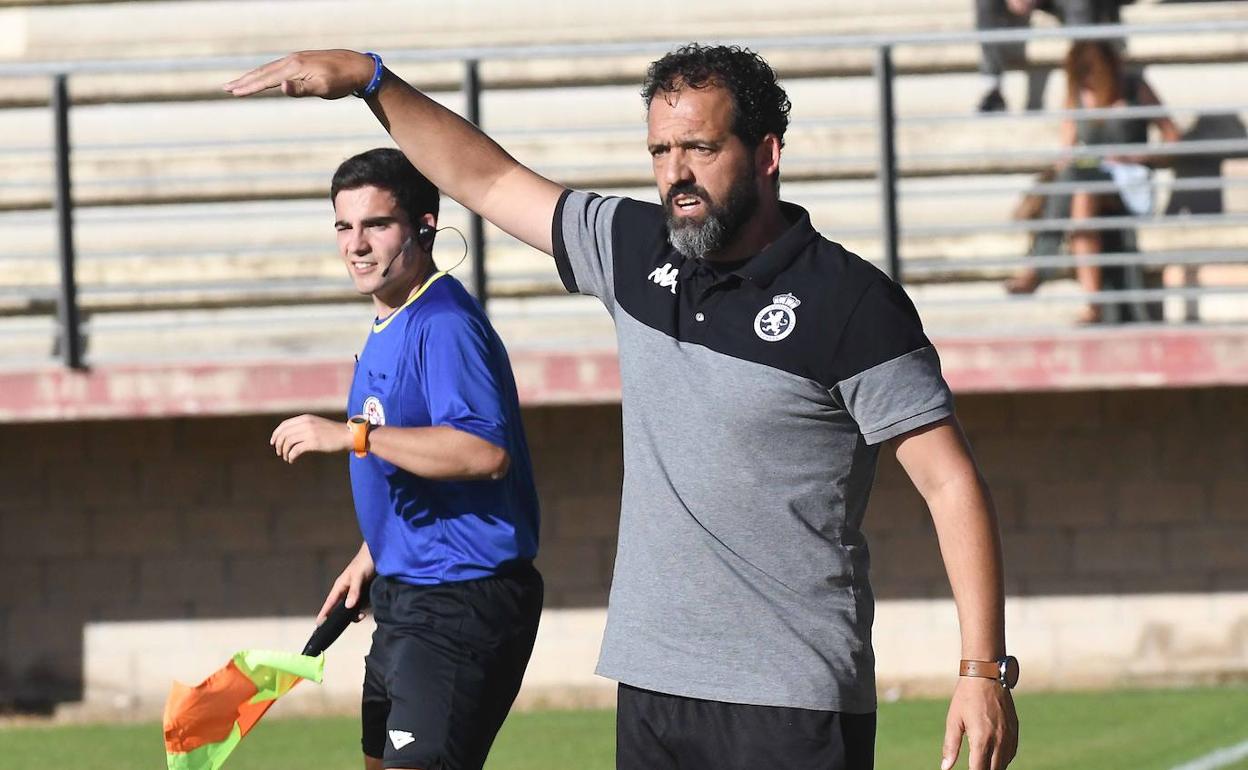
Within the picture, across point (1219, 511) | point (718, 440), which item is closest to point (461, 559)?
point (718, 440)

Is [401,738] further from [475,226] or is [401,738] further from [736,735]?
[475,226]

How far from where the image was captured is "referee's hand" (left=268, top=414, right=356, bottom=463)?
15.1ft

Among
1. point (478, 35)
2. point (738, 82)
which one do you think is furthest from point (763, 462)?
point (478, 35)

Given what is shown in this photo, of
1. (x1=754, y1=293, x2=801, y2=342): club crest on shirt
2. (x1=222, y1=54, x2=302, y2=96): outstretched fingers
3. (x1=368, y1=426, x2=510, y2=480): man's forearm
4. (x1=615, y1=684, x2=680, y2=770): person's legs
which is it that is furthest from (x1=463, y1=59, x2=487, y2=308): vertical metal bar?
(x1=754, y1=293, x2=801, y2=342): club crest on shirt

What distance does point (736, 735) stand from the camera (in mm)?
3734

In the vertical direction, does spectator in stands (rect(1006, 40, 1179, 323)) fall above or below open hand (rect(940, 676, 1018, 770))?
above

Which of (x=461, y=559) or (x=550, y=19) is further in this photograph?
(x=550, y=19)

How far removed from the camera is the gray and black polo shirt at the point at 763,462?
11.7ft

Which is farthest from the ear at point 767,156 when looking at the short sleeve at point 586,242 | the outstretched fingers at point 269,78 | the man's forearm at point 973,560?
the outstretched fingers at point 269,78

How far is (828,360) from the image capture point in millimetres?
3566

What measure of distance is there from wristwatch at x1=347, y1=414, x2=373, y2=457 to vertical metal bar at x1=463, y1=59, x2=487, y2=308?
4.69 m

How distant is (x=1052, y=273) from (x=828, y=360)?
719 cm

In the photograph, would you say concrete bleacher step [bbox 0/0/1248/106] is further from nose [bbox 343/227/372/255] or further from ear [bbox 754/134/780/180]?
ear [bbox 754/134/780/180]

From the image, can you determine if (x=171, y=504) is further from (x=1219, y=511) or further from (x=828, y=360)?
(x=828, y=360)
